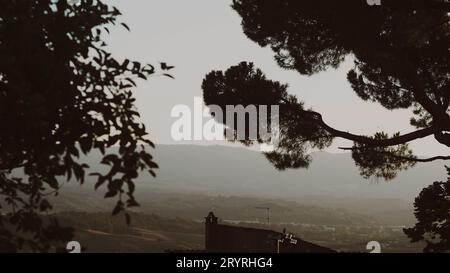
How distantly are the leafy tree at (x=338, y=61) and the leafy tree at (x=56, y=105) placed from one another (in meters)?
7.25

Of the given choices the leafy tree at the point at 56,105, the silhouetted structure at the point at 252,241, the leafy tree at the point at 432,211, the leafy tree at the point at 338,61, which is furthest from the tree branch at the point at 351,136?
the leafy tree at the point at 56,105

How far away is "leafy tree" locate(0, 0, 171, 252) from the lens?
4332 millimetres

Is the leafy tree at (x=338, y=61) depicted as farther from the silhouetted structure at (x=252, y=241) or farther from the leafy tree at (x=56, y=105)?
the leafy tree at (x=56, y=105)

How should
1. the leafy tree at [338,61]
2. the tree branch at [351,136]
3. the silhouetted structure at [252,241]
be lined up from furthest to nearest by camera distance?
the silhouetted structure at [252,241]
the tree branch at [351,136]
the leafy tree at [338,61]

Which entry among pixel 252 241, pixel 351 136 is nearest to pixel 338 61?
pixel 351 136

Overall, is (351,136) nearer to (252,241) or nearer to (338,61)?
(338,61)

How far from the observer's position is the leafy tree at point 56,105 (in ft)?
14.2

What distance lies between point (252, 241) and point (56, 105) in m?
13.7

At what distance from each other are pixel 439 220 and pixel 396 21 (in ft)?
15.3

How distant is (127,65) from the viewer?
485 centimetres

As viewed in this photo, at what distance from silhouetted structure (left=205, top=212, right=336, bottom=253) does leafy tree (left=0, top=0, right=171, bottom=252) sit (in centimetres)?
1140

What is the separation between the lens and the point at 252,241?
17.5 m

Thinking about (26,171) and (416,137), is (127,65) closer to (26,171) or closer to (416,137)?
(26,171)
